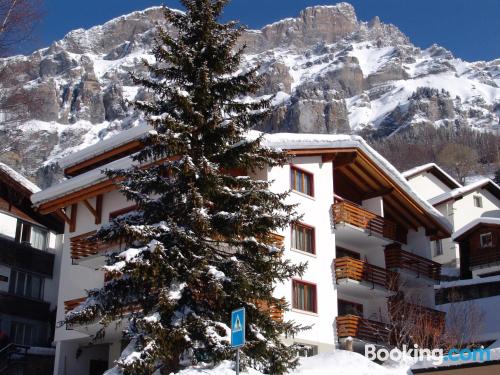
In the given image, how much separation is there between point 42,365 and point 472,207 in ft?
147

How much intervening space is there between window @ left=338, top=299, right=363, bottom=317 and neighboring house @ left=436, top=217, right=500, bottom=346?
5.32 metres

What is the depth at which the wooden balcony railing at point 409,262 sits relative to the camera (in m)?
36.1

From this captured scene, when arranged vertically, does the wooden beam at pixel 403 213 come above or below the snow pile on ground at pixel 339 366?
above

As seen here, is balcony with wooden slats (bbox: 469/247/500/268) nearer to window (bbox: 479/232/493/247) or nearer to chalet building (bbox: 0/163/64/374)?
window (bbox: 479/232/493/247)

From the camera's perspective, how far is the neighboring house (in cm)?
3750

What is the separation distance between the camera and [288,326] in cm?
2047

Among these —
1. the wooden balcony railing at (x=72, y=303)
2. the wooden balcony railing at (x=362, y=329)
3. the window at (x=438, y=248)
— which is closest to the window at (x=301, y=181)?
the wooden balcony railing at (x=362, y=329)

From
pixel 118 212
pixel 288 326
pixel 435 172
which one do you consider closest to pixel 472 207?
pixel 435 172

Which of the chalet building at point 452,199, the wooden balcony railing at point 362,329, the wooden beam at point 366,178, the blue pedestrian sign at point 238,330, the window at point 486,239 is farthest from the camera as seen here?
the chalet building at point 452,199

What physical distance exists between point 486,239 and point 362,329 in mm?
21644

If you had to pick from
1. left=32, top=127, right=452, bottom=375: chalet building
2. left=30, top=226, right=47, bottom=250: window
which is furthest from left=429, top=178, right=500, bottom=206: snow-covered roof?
left=30, top=226, right=47, bottom=250: window

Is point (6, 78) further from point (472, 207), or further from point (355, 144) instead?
point (472, 207)

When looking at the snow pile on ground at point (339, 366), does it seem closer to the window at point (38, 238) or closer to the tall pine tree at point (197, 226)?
the tall pine tree at point (197, 226)

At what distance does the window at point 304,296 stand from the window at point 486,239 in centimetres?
2283
